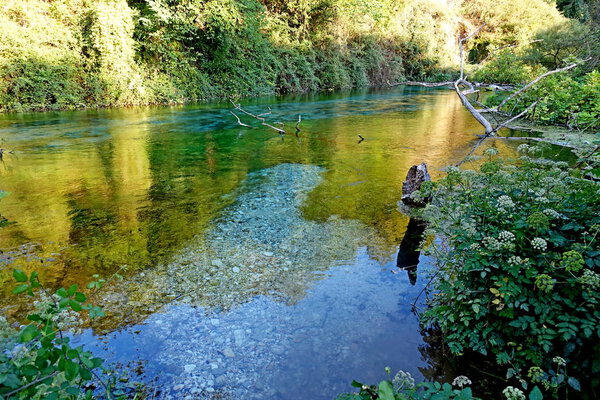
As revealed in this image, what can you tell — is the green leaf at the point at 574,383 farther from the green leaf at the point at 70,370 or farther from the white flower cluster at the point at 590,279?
the green leaf at the point at 70,370

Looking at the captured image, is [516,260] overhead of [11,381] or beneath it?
beneath

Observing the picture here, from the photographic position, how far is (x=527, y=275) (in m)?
2.49

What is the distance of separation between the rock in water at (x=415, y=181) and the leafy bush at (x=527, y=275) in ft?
8.99

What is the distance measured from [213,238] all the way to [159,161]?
507 centimetres

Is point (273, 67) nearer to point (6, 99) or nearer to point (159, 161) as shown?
point (6, 99)

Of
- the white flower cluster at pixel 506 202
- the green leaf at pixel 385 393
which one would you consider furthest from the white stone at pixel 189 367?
the white flower cluster at pixel 506 202

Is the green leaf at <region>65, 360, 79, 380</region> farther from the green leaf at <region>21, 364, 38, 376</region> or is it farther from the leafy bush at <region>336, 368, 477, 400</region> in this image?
the leafy bush at <region>336, 368, 477, 400</region>

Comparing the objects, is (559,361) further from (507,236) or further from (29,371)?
(29,371)

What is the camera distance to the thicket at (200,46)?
53.8ft

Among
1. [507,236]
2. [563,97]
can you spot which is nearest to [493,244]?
[507,236]

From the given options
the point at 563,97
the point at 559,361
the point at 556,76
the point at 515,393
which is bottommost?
the point at 559,361

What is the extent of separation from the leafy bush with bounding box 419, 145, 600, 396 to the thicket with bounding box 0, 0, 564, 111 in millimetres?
7837

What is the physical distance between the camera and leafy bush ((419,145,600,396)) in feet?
7.68

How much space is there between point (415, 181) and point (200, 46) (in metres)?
19.2
